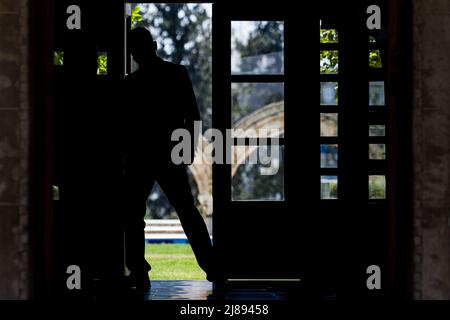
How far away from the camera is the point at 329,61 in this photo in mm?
7570

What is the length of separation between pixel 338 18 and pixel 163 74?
66.9 inches

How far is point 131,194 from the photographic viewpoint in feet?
23.3

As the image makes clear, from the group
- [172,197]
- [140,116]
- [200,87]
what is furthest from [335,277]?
[200,87]

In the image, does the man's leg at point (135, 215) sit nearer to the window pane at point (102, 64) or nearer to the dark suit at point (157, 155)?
the dark suit at point (157, 155)

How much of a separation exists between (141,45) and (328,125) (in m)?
1.92

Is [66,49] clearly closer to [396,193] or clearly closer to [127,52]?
[127,52]

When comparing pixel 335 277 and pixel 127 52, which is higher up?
pixel 127 52

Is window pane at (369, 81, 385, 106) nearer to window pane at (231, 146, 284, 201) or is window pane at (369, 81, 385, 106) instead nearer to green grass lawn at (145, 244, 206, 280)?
window pane at (231, 146, 284, 201)

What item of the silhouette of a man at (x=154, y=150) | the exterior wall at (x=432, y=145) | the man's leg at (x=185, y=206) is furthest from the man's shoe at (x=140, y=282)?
the exterior wall at (x=432, y=145)

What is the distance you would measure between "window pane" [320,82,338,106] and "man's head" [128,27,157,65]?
1547 mm

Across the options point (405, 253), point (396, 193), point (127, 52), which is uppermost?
point (127, 52)

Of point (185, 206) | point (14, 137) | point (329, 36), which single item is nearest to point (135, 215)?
point (185, 206)

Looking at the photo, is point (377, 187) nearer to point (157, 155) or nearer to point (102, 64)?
point (157, 155)

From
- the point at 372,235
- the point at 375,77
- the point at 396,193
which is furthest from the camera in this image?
the point at 372,235
